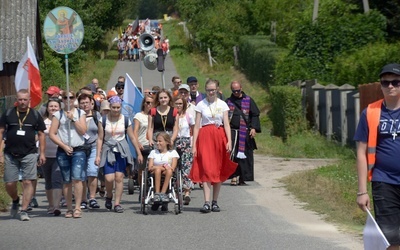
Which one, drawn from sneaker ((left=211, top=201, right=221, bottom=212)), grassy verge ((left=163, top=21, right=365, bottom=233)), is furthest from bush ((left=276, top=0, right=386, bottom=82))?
sneaker ((left=211, top=201, right=221, bottom=212))

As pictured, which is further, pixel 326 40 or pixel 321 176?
pixel 326 40

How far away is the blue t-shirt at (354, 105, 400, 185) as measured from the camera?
26.0 feet

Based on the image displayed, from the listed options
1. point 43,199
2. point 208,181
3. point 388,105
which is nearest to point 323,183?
point 208,181

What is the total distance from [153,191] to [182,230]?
177 cm

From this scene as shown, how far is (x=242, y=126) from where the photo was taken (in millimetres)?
18156

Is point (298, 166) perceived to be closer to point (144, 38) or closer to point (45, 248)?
point (144, 38)

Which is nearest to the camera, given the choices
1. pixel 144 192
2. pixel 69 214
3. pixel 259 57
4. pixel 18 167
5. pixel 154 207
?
pixel 18 167

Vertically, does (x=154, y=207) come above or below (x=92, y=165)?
below

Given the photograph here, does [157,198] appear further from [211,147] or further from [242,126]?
[242,126]

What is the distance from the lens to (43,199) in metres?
16.4

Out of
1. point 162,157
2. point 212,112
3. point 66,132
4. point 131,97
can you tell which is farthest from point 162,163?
point 131,97

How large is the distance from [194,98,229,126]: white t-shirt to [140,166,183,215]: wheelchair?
868mm

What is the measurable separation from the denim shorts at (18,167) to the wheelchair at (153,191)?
1592 millimetres

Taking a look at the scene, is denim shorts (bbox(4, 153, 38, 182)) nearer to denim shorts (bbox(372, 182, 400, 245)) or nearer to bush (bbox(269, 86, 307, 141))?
denim shorts (bbox(372, 182, 400, 245))
